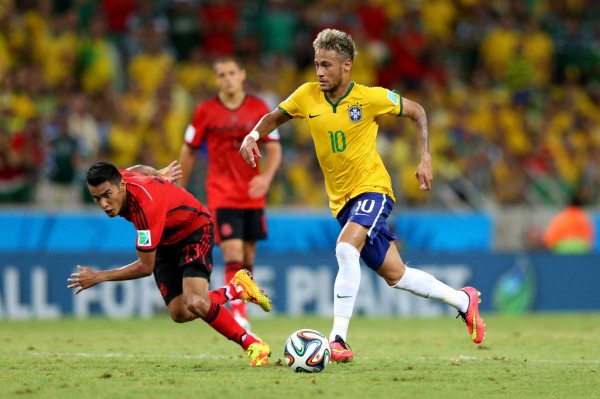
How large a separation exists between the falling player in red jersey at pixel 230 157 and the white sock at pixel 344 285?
2.61 metres

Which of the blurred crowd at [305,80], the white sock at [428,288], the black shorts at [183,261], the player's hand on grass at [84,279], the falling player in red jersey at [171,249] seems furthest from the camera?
the blurred crowd at [305,80]

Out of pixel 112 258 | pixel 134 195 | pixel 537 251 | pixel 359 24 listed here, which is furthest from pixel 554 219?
pixel 134 195

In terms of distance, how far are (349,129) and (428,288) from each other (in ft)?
4.57

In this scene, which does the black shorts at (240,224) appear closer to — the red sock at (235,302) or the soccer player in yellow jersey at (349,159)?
the red sock at (235,302)

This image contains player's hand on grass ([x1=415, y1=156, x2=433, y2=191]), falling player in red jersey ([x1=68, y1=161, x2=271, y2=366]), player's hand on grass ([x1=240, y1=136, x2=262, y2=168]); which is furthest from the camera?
player's hand on grass ([x1=240, y1=136, x2=262, y2=168])

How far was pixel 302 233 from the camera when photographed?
1599cm

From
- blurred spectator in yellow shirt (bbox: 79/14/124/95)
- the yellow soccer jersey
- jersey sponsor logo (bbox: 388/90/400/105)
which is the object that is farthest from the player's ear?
blurred spectator in yellow shirt (bbox: 79/14/124/95)

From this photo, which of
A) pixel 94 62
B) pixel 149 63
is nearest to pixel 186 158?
pixel 94 62

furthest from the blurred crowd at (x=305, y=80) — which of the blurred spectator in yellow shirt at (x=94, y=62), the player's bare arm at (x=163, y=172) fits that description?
the player's bare arm at (x=163, y=172)

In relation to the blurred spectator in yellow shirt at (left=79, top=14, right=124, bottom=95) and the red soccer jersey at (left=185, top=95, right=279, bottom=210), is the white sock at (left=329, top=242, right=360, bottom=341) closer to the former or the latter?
the red soccer jersey at (left=185, top=95, right=279, bottom=210)

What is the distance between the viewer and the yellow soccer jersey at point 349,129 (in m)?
8.55

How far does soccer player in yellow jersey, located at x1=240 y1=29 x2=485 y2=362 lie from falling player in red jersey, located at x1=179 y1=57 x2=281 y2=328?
220 cm

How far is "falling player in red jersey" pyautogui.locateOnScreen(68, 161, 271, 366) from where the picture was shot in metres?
7.71

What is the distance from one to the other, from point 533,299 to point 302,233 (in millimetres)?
3374
